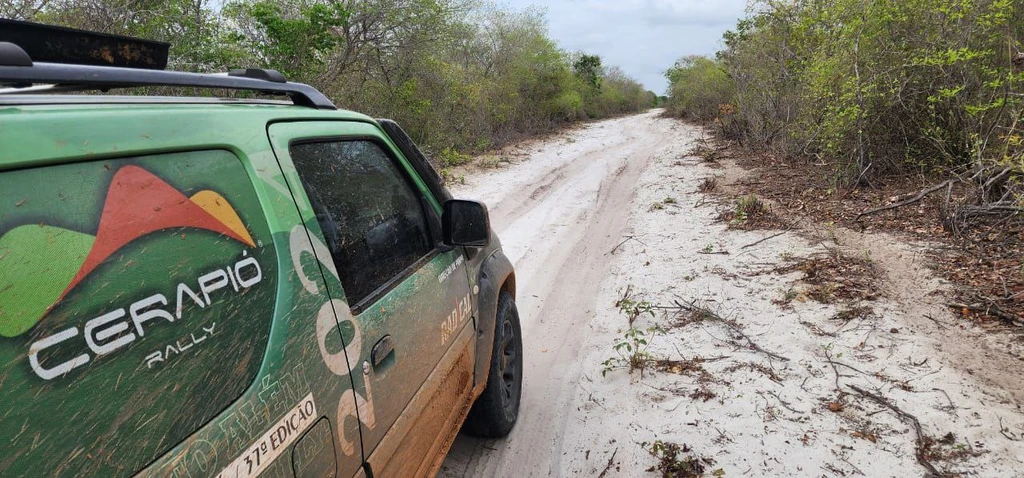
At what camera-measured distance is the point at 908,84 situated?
22.2 feet

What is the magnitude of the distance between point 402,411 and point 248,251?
80cm

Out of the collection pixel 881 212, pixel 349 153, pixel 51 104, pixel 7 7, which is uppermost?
pixel 7 7

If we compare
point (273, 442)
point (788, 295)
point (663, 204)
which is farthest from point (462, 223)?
point (663, 204)

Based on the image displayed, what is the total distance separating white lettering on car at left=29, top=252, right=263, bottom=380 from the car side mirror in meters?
1.14

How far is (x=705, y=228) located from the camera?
22.4 ft

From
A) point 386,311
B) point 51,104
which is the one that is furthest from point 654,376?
point 51,104

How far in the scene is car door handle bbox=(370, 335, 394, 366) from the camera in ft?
5.08

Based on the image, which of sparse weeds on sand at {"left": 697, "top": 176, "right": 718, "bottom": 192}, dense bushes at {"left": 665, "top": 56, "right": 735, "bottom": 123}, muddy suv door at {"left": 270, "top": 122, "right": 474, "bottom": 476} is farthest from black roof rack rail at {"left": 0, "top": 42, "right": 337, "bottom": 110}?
dense bushes at {"left": 665, "top": 56, "right": 735, "bottom": 123}

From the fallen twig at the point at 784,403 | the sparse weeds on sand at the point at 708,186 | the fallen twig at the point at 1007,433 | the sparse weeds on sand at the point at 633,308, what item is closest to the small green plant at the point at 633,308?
the sparse weeds on sand at the point at 633,308

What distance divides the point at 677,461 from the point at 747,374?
3.51 feet

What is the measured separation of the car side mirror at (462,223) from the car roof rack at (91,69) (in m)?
0.64

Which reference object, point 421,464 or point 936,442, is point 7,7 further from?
point 936,442

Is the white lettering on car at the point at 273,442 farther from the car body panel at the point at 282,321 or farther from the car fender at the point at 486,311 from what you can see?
the car fender at the point at 486,311

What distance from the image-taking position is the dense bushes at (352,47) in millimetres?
7508
